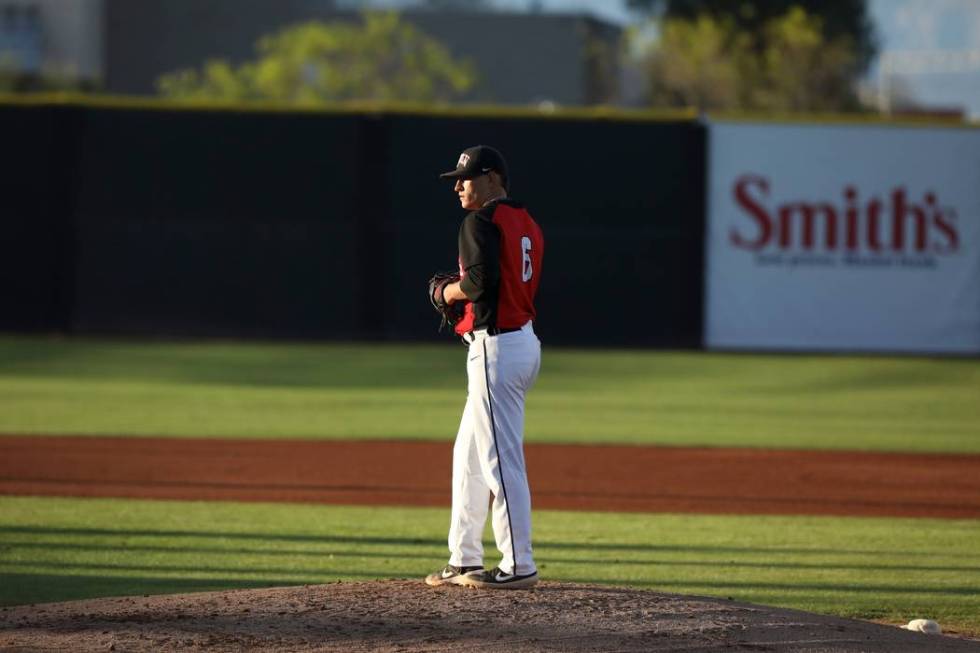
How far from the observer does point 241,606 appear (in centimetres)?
583

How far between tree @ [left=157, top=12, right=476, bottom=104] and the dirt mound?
3874cm

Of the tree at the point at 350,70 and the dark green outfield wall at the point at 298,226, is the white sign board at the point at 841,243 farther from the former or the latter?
the tree at the point at 350,70

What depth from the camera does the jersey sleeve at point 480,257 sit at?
595cm

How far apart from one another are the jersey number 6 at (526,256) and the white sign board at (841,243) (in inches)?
566

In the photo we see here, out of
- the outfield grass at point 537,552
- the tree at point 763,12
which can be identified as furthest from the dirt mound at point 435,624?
the tree at point 763,12

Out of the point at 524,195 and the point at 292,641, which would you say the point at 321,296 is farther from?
the point at 292,641

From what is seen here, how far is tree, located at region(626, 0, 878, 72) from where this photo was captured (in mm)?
48656

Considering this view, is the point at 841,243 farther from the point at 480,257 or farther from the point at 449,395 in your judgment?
the point at 480,257

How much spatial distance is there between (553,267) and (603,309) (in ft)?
2.79

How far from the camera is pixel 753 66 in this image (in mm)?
46906

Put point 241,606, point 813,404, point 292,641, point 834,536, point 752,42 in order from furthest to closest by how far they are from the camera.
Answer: point 752,42, point 813,404, point 834,536, point 241,606, point 292,641

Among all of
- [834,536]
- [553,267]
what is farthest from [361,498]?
[553,267]

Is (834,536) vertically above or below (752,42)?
Answer: below

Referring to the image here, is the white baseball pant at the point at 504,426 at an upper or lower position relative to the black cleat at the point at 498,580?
upper
